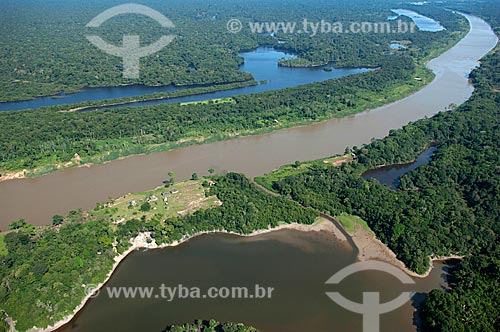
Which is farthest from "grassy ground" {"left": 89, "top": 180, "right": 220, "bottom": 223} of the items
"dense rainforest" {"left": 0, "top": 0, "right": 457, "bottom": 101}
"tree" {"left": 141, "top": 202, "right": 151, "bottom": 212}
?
"dense rainforest" {"left": 0, "top": 0, "right": 457, "bottom": 101}

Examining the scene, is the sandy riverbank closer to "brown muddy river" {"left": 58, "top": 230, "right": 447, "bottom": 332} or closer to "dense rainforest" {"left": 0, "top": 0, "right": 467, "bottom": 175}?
"brown muddy river" {"left": 58, "top": 230, "right": 447, "bottom": 332}

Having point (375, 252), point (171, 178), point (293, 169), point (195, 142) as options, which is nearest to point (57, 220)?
point (171, 178)

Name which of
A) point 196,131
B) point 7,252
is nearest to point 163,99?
point 196,131

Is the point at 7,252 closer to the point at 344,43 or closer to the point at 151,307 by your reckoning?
the point at 151,307

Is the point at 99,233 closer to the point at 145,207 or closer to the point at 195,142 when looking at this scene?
the point at 145,207

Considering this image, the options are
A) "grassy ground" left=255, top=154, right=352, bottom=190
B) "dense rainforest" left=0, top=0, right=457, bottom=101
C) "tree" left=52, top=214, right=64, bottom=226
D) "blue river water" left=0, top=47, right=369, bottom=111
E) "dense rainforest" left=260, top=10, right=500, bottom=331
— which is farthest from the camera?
"dense rainforest" left=0, top=0, right=457, bottom=101

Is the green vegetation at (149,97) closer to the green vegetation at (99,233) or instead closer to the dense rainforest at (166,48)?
the dense rainforest at (166,48)
